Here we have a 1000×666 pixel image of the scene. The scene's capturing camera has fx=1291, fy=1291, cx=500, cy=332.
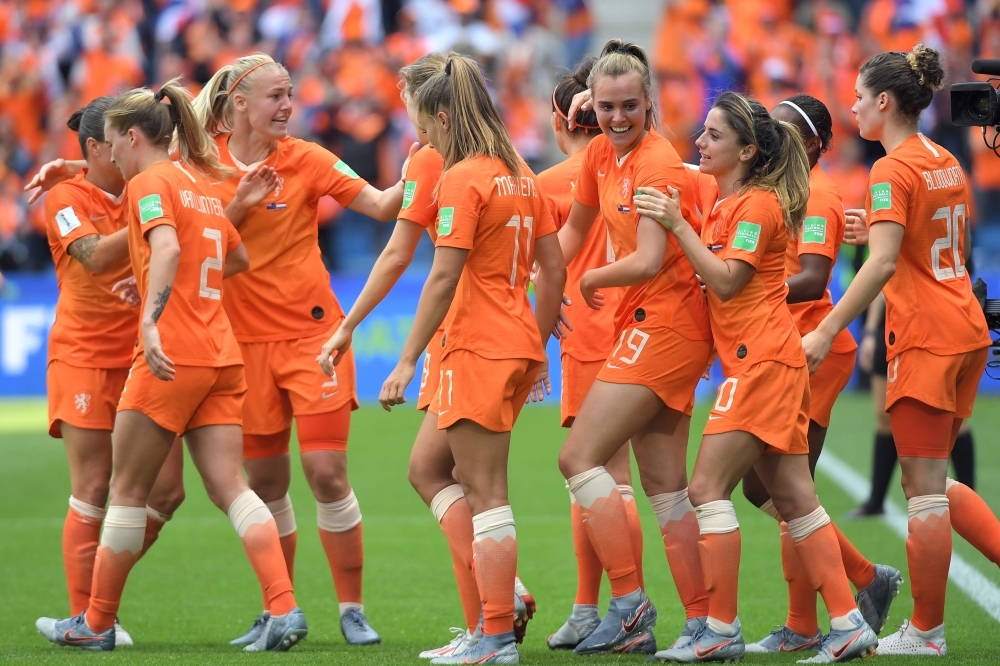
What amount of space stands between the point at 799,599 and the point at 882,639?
0.36 m

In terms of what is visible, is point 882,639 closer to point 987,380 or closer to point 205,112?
point 205,112

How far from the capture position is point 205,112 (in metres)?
5.91

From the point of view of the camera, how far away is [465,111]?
491 centimetres

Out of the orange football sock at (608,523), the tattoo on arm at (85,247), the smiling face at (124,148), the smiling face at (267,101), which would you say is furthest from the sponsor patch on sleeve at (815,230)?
the tattoo on arm at (85,247)

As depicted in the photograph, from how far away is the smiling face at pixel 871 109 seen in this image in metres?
5.13

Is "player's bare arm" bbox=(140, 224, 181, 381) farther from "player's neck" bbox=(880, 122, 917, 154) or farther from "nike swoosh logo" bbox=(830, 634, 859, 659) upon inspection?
"player's neck" bbox=(880, 122, 917, 154)

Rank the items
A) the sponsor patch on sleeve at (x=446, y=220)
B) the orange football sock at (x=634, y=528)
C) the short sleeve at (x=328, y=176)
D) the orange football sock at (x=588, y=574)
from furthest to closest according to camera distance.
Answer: the short sleeve at (x=328, y=176)
the orange football sock at (x=588, y=574)
the orange football sock at (x=634, y=528)
the sponsor patch on sleeve at (x=446, y=220)

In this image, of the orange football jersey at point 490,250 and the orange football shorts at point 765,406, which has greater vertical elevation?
the orange football jersey at point 490,250

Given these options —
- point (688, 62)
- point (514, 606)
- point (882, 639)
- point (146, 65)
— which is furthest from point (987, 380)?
point (146, 65)

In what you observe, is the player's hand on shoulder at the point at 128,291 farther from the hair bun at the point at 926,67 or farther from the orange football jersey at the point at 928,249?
the hair bun at the point at 926,67

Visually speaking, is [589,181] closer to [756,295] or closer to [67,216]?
[756,295]

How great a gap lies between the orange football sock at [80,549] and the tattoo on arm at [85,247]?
1.09m

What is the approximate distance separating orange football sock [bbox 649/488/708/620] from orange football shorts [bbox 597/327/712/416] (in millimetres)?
432

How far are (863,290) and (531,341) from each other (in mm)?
1274
